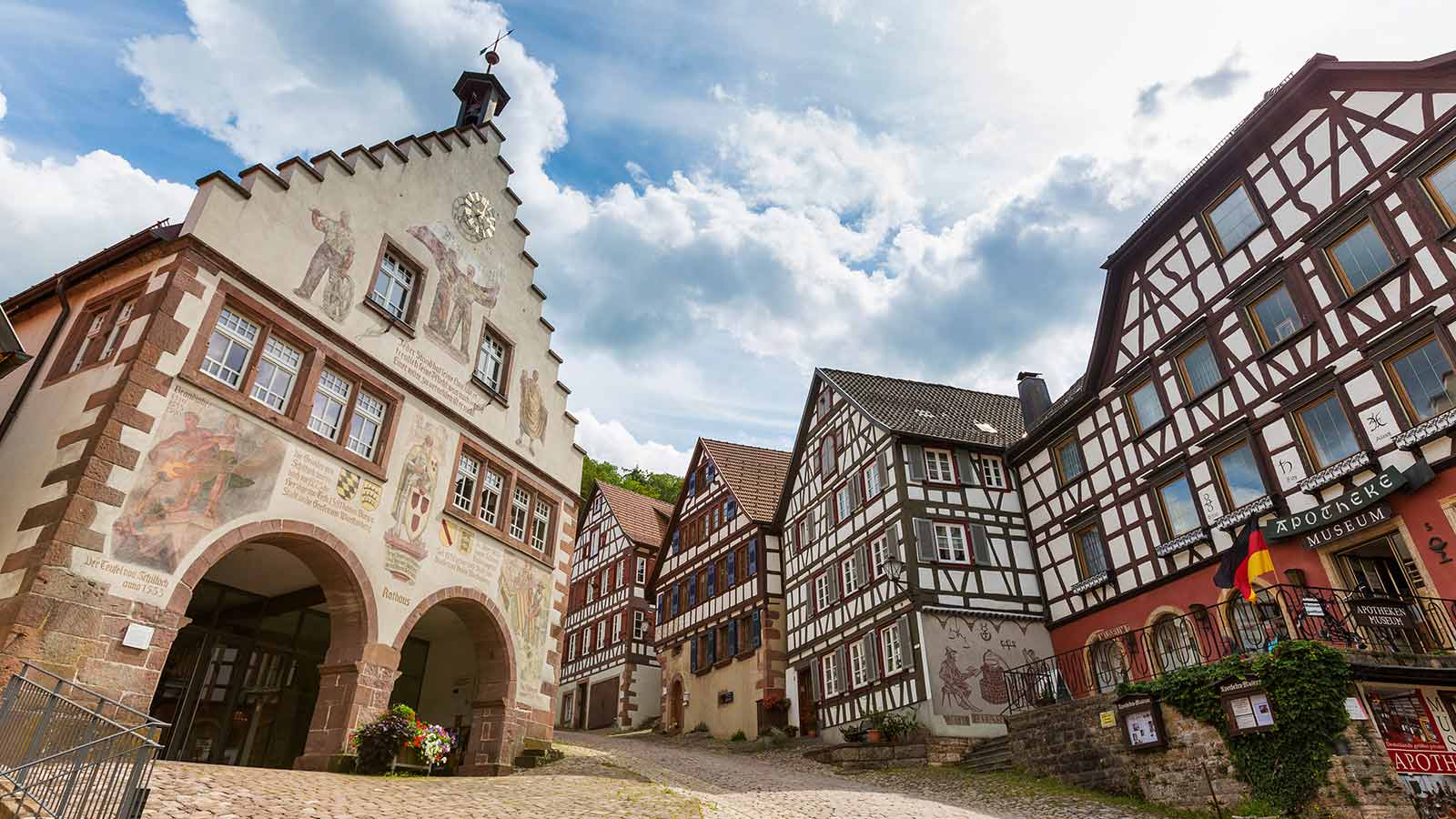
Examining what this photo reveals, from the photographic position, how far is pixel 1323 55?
615 inches

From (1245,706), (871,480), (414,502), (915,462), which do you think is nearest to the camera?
(1245,706)

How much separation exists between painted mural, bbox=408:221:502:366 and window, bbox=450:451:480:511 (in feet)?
6.58

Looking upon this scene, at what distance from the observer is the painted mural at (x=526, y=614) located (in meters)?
16.0

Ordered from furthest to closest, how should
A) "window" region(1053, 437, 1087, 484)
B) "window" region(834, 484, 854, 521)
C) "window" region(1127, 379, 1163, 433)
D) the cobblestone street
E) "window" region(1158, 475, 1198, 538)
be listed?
"window" region(834, 484, 854, 521), "window" region(1053, 437, 1087, 484), "window" region(1127, 379, 1163, 433), "window" region(1158, 475, 1198, 538), the cobblestone street

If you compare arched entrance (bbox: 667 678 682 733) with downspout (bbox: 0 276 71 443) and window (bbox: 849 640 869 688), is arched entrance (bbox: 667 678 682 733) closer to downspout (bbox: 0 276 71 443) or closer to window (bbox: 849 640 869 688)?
window (bbox: 849 640 869 688)

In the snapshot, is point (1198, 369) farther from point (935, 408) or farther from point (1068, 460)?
point (935, 408)

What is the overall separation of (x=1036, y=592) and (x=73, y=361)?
20.6 metres

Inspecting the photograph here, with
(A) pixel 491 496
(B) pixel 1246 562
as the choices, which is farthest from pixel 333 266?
(B) pixel 1246 562

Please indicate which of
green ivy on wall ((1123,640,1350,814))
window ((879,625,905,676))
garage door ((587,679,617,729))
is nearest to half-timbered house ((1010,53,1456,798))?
green ivy on wall ((1123,640,1350,814))

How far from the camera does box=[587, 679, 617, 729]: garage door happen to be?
33.3m

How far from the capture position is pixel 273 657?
15.8m

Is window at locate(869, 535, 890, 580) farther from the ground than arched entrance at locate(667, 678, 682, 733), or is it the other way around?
window at locate(869, 535, 890, 580)

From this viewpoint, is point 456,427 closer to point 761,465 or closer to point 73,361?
point 73,361

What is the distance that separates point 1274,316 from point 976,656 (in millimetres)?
9887
